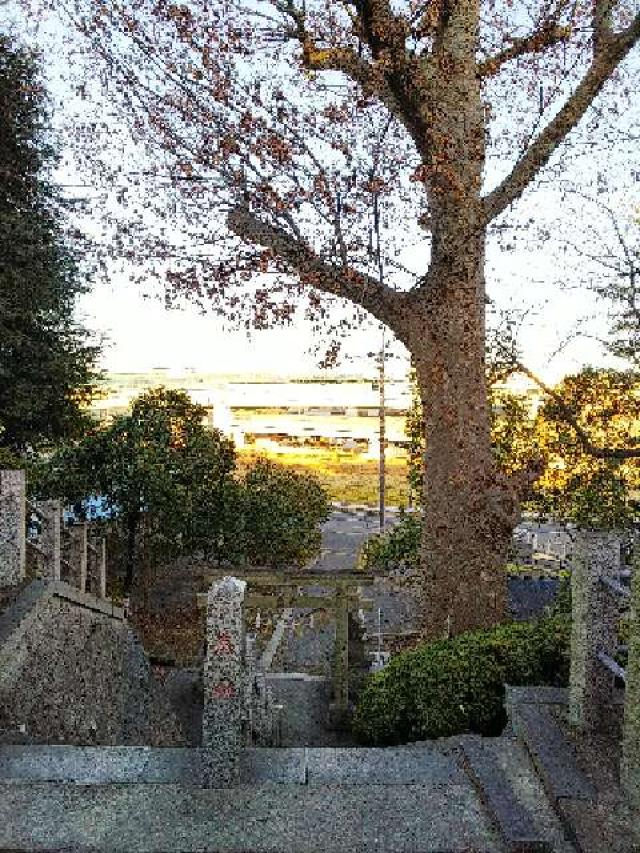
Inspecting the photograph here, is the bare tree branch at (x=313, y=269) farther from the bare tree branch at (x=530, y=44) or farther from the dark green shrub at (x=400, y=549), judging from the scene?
the dark green shrub at (x=400, y=549)

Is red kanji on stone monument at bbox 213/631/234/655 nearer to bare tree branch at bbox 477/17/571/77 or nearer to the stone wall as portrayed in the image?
the stone wall

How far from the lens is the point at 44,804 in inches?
173

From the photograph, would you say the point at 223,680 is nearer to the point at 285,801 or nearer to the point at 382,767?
the point at 285,801

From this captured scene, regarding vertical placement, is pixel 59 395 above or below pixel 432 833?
above

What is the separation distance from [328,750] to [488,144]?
7.57 meters

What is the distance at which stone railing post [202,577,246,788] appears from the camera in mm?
4578

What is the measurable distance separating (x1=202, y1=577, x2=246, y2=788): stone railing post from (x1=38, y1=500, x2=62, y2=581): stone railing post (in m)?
4.39

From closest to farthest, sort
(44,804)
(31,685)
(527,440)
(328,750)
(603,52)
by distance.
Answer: (44,804)
(328,750)
(31,685)
(603,52)
(527,440)

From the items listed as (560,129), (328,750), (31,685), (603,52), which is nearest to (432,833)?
(328,750)

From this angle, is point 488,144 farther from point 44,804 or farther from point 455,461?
point 44,804

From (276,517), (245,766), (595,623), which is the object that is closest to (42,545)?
(245,766)

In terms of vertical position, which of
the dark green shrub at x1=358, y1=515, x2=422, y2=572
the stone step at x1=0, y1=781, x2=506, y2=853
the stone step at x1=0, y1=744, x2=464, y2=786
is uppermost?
the stone step at x1=0, y1=781, x2=506, y2=853

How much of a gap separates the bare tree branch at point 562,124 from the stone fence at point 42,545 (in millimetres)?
6447

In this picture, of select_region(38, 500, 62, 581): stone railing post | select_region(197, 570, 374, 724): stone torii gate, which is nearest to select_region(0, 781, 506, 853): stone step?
select_region(38, 500, 62, 581): stone railing post
